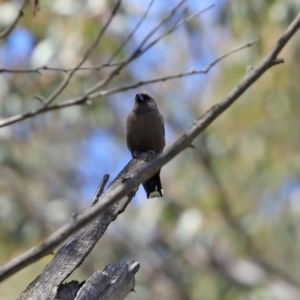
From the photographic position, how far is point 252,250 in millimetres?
11328

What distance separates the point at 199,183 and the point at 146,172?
9.36m

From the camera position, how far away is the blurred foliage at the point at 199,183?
9.73 metres

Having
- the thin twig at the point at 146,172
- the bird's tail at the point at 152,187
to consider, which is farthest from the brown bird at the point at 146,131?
the thin twig at the point at 146,172

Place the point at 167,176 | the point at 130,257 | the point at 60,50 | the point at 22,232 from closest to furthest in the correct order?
the point at 60,50
the point at 22,232
the point at 130,257
the point at 167,176

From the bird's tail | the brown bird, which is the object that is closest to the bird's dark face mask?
the brown bird

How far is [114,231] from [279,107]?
285 cm

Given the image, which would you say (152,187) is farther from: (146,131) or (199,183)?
(199,183)

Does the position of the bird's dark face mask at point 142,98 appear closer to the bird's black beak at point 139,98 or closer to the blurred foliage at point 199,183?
the bird's black beak at point 139,98

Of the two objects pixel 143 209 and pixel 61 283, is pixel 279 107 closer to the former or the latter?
pixel 143 209

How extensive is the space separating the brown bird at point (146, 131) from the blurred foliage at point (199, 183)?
10.1 ft

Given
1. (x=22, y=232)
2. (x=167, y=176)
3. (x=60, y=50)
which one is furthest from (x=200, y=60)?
(x=60, y=50)

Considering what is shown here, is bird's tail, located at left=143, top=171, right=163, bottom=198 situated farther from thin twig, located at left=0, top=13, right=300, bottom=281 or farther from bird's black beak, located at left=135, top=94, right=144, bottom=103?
thin twig, located at left=0, top=13, right=300, bottom=281

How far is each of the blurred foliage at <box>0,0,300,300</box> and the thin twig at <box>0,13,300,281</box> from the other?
6.24m

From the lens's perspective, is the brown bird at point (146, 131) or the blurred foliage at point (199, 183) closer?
the brown bird at point (146, 131)
